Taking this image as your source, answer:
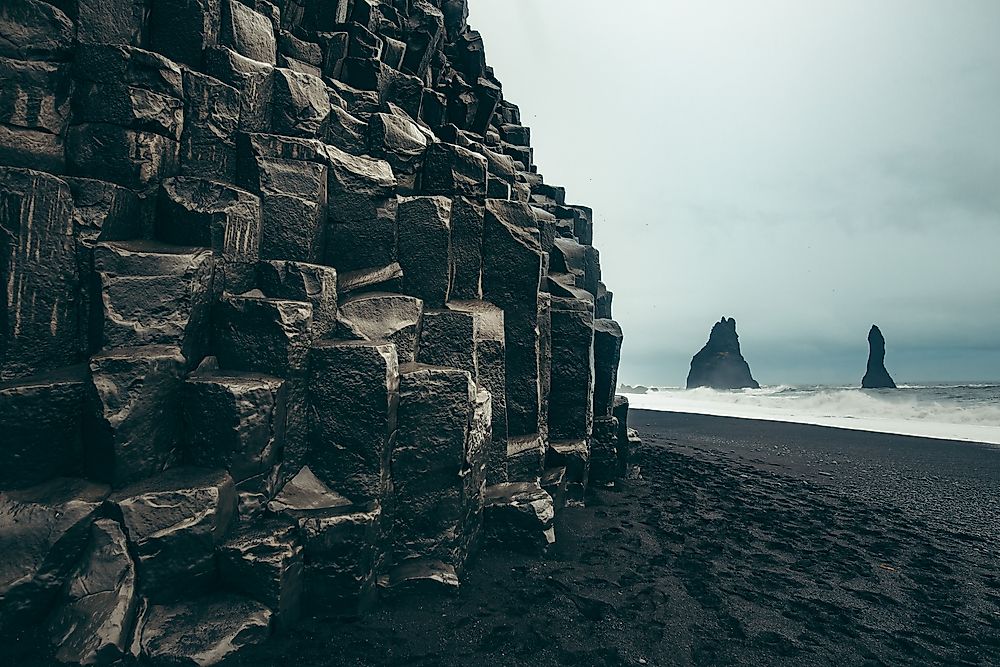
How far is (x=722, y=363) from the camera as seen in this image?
88438 mm

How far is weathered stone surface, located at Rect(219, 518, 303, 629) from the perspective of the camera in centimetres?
408

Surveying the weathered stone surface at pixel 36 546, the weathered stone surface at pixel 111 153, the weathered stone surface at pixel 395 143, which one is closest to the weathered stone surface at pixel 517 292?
the weathered stone surface at pixel 395 143

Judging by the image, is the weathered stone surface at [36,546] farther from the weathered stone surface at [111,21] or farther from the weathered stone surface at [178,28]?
Result: the weathered stone surface at [178,28]

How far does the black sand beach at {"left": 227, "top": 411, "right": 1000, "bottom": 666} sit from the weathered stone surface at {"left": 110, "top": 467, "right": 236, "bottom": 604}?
0.76m

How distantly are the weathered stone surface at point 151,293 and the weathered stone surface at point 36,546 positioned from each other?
1.27 meters

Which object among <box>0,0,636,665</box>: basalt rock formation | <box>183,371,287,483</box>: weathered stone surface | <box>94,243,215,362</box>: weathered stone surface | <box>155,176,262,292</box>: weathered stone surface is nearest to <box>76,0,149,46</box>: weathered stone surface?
<box>0,0,636,665</box>: basalt rock formation

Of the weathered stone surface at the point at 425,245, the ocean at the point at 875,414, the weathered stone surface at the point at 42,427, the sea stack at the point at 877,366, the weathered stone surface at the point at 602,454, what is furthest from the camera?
the sea stack at the point at 877,366

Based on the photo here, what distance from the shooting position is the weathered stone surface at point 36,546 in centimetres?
355

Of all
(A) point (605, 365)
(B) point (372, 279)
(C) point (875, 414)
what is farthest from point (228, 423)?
(C) point (875, 414)

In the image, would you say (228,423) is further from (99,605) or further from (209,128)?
(209,128)

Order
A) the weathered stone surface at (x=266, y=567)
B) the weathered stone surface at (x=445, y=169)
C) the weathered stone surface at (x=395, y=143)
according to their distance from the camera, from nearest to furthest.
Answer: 1. the weathered stone surface at (x=266, y=567)
2. the weathered stone surface at (x=395, y=143)
3. the weathered stone surface at (x=445, y=169)

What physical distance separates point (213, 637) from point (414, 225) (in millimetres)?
4447

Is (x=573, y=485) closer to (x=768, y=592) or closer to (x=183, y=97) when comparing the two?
(x=768, y=592)

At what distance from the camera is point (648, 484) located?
1017 centimetres
